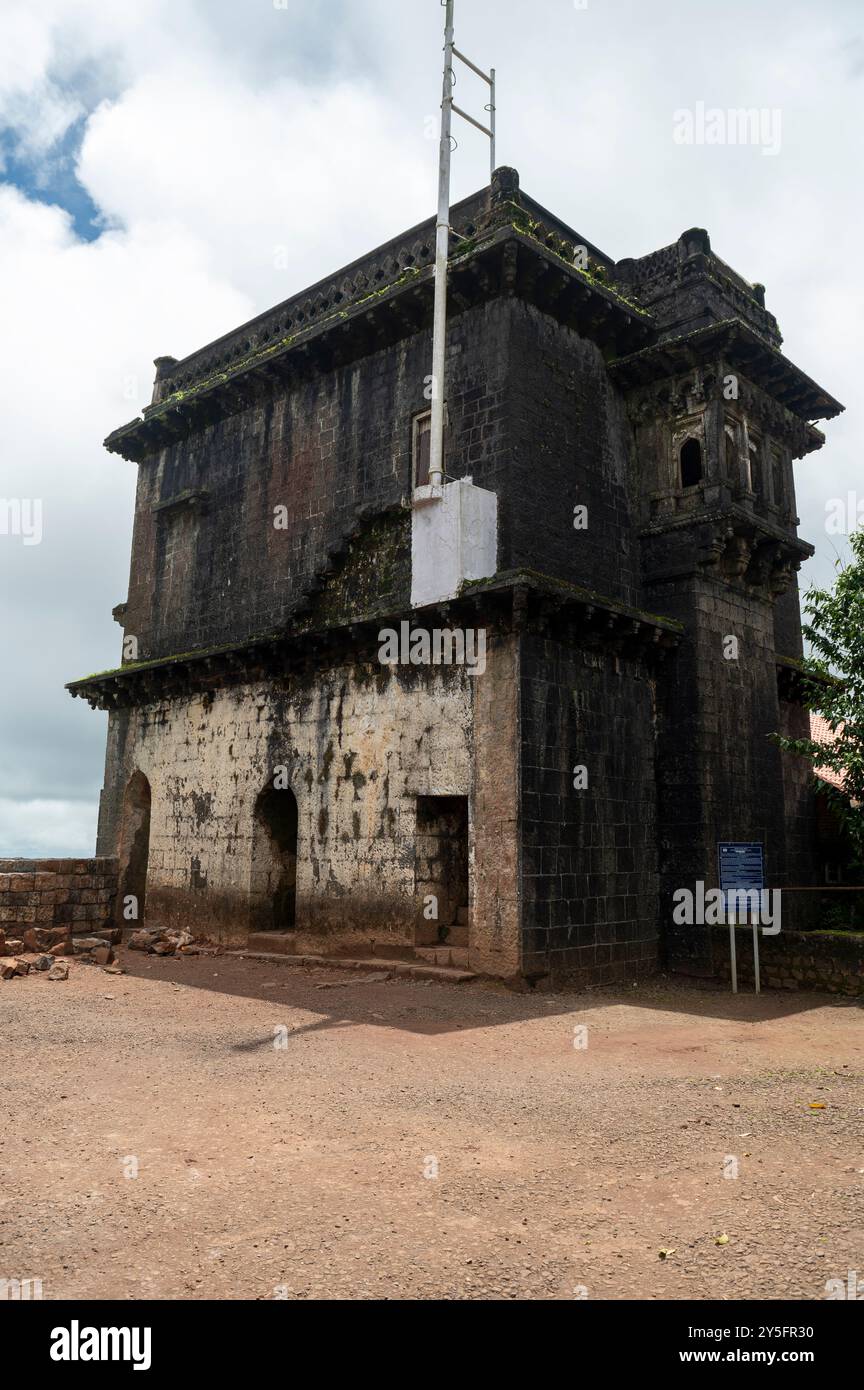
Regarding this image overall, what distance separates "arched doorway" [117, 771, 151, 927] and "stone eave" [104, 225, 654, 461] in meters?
7.86

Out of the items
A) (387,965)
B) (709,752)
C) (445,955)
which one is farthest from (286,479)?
(445,955)

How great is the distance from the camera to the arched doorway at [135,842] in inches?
758

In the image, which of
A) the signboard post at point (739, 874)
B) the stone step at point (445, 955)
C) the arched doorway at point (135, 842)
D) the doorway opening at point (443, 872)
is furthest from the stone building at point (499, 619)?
the signboard post at point (739, 874)

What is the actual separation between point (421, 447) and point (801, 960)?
9264mm

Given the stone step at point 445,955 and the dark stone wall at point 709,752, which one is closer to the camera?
the stone step at point 445,955

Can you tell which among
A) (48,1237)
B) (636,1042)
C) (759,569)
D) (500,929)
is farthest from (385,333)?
(48,1237)

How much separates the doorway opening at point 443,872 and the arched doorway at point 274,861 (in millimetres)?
3464

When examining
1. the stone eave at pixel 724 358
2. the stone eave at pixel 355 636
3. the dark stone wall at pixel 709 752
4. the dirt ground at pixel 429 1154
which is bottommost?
the dirt ground at pixel 429 1154

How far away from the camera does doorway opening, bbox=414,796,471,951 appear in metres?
13.4

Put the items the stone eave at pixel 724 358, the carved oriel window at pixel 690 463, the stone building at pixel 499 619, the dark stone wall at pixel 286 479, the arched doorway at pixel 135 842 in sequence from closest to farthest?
the stone building at pixel 499 619, the dark stone wall at pixel 286 479, the stone eave at pixel 724 358, the carved oriel window at pixel 690 463, the arched doorway at pixel 135 842

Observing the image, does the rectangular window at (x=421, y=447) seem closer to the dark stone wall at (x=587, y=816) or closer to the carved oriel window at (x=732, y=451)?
the dark stone wall at (x=587, y=816)

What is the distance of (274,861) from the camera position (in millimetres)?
16641

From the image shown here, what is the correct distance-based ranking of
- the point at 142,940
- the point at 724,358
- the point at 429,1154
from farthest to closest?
1. the point at 142,940
2. the point at 724,358
3. the point at 429,1154

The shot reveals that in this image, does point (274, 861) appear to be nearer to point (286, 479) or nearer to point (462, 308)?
point (286, 479)
